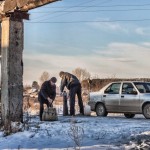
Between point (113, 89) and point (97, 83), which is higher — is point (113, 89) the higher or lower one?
the lower one

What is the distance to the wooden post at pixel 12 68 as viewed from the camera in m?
15.9

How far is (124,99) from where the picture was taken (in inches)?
805

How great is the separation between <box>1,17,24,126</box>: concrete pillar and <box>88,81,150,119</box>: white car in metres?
5.56

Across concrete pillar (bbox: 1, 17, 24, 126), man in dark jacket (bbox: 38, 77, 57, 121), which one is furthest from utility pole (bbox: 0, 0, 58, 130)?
man in dark jacket (bbox: 38, 77, 57, 121)

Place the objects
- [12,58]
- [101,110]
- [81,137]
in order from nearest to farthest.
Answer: [81,137]
[12,58]
[101,110]

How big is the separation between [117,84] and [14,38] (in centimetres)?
636

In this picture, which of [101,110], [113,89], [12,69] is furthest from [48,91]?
[101,110]

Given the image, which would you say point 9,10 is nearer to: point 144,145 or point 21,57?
point 21,57

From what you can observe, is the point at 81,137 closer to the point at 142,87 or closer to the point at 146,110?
the point at 146,110

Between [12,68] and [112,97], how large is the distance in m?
6.17

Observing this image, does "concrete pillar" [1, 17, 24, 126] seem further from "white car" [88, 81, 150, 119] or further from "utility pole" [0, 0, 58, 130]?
"white car" [88, 81, 150, 119]

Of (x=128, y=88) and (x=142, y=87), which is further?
(x=128, y=88)

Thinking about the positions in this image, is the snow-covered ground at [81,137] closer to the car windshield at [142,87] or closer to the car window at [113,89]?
the car windshield at [142,87]

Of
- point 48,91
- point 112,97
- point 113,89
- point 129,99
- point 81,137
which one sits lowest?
point 81,137
